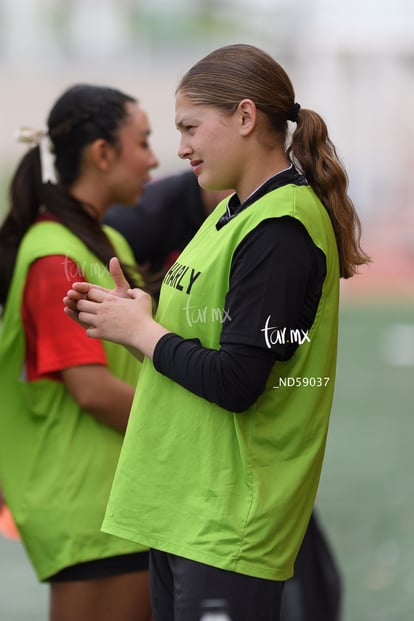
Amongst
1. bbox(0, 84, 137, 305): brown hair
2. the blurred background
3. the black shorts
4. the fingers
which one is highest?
the blurred background

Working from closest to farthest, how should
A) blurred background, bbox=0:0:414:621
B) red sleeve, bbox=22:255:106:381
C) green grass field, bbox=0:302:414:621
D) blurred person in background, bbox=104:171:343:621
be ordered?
red sleeve, bbox=22:255:106:381 < blurred person in background, bbox=104:171:343:621 < green grass field, bbox=0:302:414:621 < blurred background, bbox=0:0:414:621

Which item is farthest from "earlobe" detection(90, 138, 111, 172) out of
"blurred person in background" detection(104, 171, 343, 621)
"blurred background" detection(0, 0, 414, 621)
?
"blurred background" detection(0, 0, 414, 621)

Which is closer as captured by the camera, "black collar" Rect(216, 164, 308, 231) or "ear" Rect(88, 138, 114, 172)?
"black collar" Rect(216, 164, 308, 231)

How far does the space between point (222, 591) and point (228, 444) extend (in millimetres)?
273

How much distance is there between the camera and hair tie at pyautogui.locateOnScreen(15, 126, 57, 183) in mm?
3238

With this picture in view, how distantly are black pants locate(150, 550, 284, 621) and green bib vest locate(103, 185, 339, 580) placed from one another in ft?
0.07

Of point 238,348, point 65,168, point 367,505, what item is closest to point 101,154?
point 65,168

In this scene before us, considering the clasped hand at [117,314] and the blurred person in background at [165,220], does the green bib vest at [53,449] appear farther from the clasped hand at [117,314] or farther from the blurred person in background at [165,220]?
the blurred person in background at [165,220]

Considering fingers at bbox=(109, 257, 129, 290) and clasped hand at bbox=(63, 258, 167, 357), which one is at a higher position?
fingers at bbox=(109, 257, 129, 290)

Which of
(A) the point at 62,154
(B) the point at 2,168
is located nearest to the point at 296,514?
(A) the point at 62,154

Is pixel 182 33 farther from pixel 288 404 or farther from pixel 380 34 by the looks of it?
pixel 288 404

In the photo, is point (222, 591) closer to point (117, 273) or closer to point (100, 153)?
point (117, 273)

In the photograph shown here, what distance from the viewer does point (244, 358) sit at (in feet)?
7.08

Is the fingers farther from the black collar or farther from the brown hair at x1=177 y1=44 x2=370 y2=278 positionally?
the brown hair at x1=177 y1=44 x2=370 y2=278
